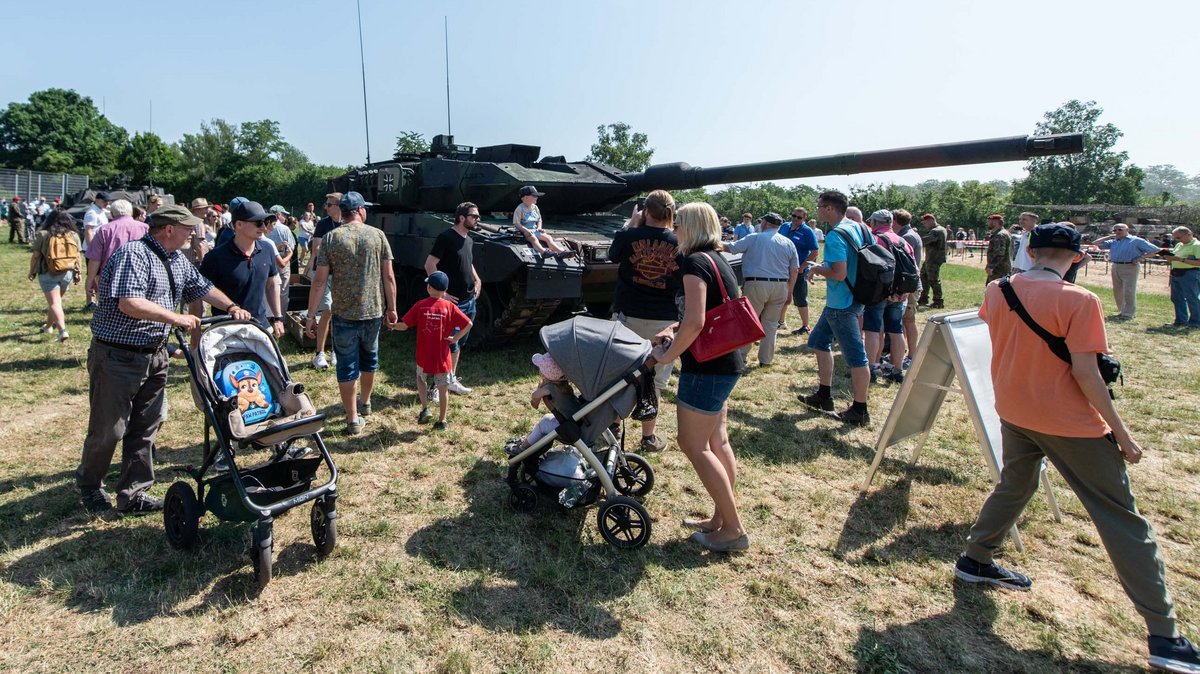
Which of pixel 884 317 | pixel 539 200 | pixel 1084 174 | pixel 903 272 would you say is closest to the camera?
pixel 903 272

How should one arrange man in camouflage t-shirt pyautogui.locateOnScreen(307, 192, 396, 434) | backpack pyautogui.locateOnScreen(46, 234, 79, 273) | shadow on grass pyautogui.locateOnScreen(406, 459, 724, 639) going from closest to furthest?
1. shadow on grass pyautogui.locateOnScreen(406, 459, 724, 639)
2. man in camouflage t-shirt pyautogui.locateOnScreen(307, 192, 396, 434)
3. backpack pyautogui.locateOnScreen(46, 234, 79, 273)

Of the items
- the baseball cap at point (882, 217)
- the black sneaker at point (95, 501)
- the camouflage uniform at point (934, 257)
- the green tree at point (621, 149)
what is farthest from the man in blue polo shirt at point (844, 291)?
the green tree at point (621, 149)

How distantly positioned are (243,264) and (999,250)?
10.8 m

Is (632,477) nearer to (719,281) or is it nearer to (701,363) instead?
(701,363)

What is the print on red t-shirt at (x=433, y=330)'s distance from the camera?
533 cm

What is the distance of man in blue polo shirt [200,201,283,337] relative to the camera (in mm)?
4809

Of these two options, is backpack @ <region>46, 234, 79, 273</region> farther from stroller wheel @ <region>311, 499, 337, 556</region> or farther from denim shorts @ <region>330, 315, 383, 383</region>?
stroller wheel @ <region>311, 499, 337, 556</region>

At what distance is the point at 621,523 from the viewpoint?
374 cm

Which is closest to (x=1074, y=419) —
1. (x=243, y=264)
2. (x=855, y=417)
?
(x=855, y=417)

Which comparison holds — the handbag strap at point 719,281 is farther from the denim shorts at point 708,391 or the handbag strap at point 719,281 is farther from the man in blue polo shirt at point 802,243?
the man in blue polo shirt at point 802,243

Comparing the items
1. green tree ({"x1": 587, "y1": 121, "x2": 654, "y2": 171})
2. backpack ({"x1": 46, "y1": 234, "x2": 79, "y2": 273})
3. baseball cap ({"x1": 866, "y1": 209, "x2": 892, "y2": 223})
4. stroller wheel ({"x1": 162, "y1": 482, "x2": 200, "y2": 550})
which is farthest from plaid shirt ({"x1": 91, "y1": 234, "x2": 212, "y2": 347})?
green tree ({"x1": 587, "y1": 121, "x2": 654, "y2": 171})

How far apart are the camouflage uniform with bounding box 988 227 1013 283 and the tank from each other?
5.90m

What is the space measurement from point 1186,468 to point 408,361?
279 inches

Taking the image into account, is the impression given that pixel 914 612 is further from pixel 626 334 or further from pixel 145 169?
pixel 145 169
